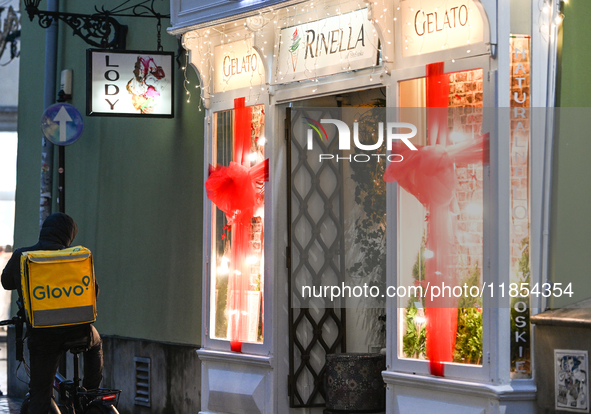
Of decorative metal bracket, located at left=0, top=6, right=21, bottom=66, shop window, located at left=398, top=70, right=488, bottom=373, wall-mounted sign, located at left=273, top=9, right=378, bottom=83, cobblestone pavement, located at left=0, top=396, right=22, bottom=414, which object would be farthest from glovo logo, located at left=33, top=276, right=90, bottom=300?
decorative metal bracket, located at left=0, top=6, right=21, bottom=66

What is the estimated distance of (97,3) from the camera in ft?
35.7

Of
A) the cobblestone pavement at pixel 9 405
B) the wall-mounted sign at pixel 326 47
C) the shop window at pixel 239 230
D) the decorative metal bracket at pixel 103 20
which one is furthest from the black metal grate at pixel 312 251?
the cobblestone pavement at pixel 9 405

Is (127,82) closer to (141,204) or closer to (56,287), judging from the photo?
(141,204)

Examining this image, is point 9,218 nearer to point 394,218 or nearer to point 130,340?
point 130,340

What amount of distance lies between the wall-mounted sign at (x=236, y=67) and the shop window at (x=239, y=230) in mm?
278

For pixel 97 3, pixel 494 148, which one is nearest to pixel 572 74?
pixel 494 148

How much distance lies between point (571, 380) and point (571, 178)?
57.2 inches

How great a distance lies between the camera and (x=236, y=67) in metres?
8.24

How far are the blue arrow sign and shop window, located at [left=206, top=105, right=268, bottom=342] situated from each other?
250 centimetres

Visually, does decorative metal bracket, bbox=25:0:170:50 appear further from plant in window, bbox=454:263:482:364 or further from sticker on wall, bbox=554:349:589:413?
sticker on wall, bbox=554:349:589:413

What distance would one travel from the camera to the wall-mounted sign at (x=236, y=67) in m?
8.06

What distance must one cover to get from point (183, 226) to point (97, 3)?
3.57 m

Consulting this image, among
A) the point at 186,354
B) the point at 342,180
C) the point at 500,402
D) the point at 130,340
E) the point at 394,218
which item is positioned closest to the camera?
the point at 500,402

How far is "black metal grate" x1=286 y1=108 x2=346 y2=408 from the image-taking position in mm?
7831
